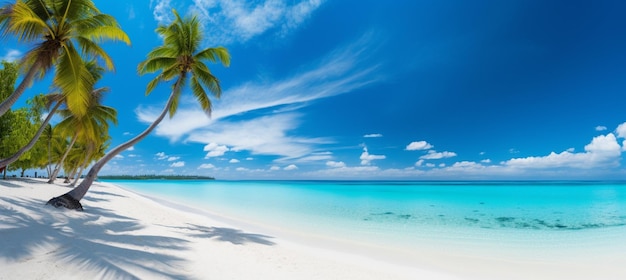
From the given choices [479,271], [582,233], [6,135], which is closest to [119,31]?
[479,271]

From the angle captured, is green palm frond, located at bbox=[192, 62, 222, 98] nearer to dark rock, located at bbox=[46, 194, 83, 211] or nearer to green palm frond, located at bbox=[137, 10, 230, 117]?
green palm frond, located at bbox=[137, 10, 230, 117]

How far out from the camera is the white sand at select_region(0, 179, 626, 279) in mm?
3859

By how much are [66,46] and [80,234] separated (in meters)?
5.22

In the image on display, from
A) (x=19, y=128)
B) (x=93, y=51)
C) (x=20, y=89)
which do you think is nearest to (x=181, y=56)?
(x=93, y=51)

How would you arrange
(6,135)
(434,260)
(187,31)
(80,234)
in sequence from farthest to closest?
(6,135), (187,31), (434,260), (80,234)

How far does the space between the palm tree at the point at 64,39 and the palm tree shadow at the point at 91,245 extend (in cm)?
324

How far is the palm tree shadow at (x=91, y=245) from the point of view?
3.89 metres

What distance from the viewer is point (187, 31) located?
1150 centimetres

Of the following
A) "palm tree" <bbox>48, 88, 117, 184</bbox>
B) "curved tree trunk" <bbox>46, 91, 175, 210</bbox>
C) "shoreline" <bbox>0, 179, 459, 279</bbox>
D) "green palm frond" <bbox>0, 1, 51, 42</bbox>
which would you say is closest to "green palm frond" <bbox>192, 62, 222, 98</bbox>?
"curved tree trunk" <bbox>46, 91, 175, 210</bbox>

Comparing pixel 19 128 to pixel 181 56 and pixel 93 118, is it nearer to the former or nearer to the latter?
pixel 93 118

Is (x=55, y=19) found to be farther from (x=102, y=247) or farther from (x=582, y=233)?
(x=582, y=233)

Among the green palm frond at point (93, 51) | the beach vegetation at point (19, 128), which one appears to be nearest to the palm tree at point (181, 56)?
the green palm frond at point (93, 51)

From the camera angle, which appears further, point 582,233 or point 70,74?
point 582,233

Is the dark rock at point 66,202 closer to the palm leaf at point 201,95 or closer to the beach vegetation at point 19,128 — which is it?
the palm leaf at point 201,95
